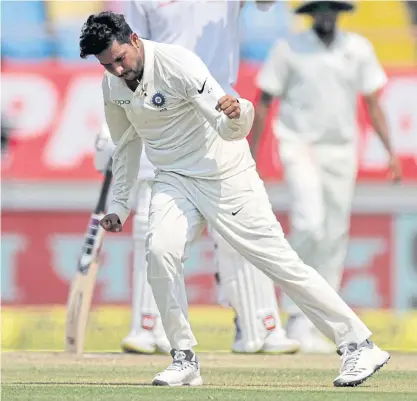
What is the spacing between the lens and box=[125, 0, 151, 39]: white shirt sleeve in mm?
7113

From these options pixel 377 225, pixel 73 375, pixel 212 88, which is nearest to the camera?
pixel 212 88

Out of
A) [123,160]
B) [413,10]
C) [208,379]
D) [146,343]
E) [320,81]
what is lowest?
[146,343]

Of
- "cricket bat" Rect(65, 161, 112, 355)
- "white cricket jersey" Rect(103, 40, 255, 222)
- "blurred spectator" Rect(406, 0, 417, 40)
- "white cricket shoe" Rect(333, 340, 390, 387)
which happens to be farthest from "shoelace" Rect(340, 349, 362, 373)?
"blurred spectator" Rect(406, 0, 417, 40)

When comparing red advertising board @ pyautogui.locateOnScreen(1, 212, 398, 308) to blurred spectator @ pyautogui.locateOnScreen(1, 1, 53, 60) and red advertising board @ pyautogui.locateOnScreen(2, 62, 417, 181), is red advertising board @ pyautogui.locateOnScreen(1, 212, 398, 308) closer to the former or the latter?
red advertising board @ pyautogui.locateOnScreen(2, 62, 417, 181)

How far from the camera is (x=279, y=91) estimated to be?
8336 millimetres

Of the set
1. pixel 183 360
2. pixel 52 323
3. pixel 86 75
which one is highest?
pixel 86 75

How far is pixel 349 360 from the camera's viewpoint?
5.55 meters

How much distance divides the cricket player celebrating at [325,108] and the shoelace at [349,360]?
2.62 meters

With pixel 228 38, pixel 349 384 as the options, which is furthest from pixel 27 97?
pixel 349 384

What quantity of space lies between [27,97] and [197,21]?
3.98 m

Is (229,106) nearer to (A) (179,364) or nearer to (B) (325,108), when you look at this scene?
(A) (179,364)

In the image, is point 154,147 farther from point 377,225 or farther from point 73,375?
point 377,225

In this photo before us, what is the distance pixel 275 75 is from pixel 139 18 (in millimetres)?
1413

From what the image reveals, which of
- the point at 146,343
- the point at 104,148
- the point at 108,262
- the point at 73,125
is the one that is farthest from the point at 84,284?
the point at 73,125
